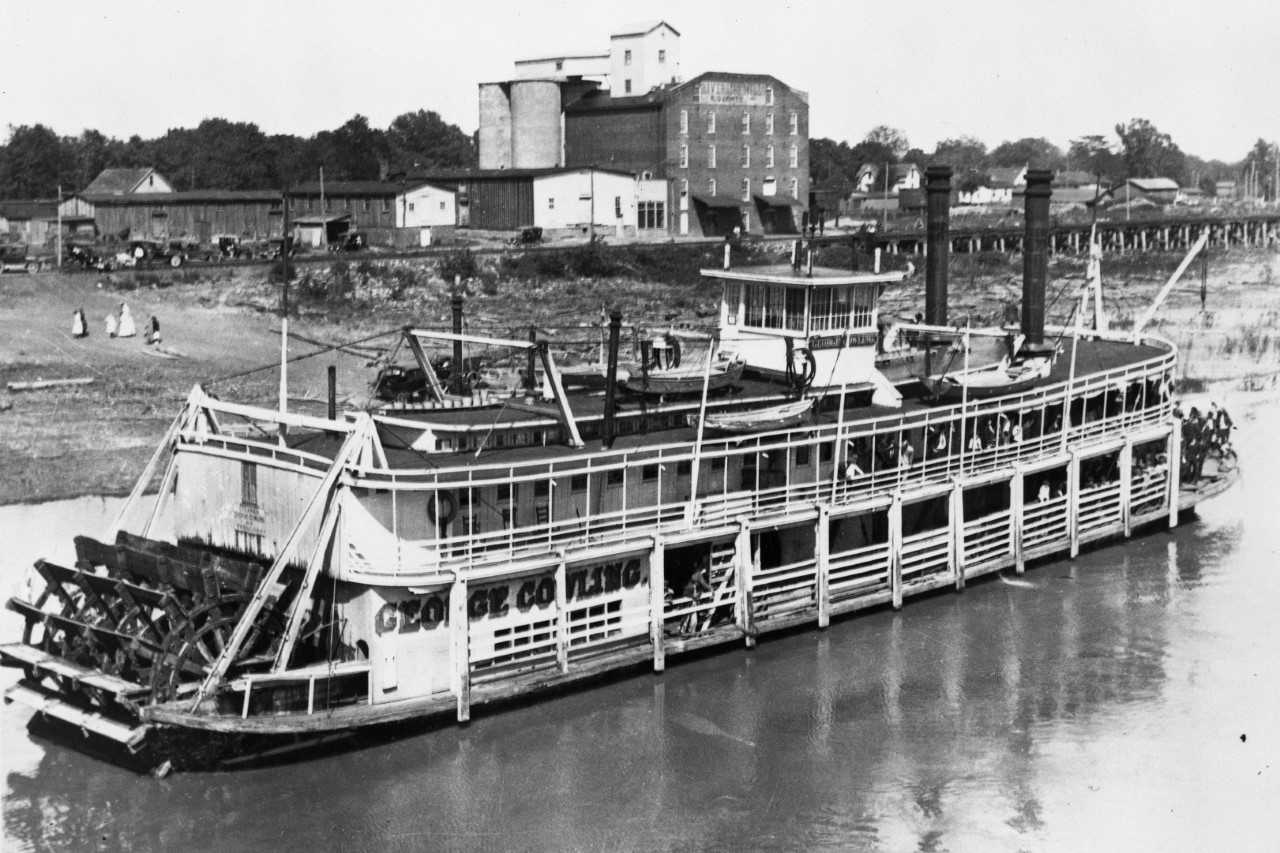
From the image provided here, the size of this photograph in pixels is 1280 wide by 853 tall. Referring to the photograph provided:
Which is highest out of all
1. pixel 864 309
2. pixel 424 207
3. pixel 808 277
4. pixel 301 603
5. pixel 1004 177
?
pixel 1004 177

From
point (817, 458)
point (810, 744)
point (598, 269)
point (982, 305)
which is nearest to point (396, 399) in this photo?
point (817, 458)

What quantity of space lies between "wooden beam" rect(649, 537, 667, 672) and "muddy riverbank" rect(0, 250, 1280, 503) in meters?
16.9

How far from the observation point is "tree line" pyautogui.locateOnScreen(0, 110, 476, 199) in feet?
371

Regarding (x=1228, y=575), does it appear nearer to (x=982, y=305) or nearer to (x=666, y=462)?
(x=666, y=462)

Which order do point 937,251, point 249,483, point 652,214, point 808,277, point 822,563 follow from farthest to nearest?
point 652,214 < point 937,251 < point 808,277 < point 822,563 < point 249,483

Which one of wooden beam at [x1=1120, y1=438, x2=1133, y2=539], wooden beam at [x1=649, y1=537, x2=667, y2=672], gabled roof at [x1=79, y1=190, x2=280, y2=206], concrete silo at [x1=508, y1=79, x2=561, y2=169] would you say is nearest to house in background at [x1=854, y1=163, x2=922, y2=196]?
concrete silo at [x1=508, y1=79, x2=561, y2=169]

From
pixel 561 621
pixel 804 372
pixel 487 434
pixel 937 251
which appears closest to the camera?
pixel 561 621

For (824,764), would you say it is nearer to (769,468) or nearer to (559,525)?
(559,525)

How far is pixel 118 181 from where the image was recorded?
298ft

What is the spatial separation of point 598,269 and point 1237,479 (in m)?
35.6

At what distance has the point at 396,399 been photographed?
4647cm

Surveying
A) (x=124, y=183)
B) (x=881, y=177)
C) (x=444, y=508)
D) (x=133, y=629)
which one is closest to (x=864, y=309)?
(x=444, y=508)

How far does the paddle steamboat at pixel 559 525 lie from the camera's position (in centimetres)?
2561

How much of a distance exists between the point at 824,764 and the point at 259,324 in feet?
130
